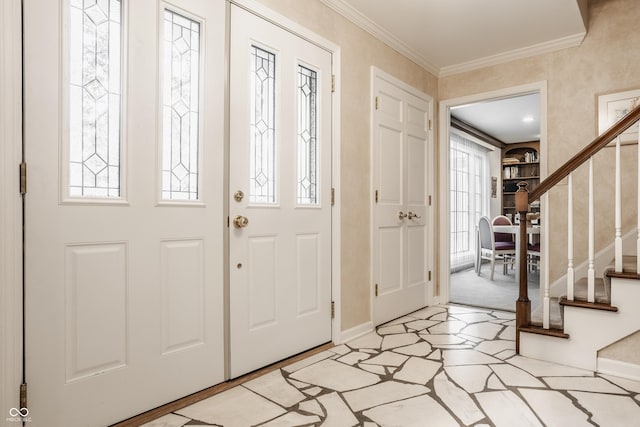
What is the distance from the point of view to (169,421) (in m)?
1.71

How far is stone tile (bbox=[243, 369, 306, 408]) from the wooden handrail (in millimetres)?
1975

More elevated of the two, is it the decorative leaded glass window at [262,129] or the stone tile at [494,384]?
the decorative leaded glass window at [262,129]

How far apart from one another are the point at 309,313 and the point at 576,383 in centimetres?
159

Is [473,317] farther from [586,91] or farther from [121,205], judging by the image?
[121,205]

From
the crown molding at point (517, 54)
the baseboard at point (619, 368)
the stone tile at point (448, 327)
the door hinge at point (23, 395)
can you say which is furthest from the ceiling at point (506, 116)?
the door hinge at point (23, 395)

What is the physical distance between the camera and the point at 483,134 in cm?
760

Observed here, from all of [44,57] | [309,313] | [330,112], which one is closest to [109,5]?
[44,57]

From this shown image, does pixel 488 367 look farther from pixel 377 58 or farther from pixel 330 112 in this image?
pixel 377 58

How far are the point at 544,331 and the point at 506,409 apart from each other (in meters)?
0.85

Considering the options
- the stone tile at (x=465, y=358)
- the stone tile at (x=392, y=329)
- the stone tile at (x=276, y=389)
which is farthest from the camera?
the stone tile at (x=392, y=329)

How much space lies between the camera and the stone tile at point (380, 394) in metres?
1.89

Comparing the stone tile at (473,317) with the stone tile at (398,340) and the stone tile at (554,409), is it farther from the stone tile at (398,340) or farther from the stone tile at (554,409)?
the stone tile at (554,409)

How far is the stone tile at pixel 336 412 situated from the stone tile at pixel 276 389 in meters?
0.13

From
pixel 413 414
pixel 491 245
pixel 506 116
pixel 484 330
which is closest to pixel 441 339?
pixel 484 330
